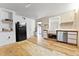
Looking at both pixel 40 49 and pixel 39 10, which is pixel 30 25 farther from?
pixel 40 49

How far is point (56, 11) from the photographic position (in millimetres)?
3137

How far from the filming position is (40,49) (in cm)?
335

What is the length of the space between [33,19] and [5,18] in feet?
2.67

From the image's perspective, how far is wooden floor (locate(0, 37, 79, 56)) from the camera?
273 centimetres

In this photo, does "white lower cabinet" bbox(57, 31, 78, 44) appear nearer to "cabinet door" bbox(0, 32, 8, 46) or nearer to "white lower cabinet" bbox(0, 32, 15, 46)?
"white lower cabinet" bbox(0, 32, 15, 46)

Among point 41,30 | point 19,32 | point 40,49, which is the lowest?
point 40,49

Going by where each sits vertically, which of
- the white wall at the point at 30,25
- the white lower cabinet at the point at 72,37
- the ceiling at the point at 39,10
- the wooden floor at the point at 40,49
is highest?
the ceiling at the point at 39,10

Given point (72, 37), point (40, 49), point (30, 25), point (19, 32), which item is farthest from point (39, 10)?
point (72, 37)

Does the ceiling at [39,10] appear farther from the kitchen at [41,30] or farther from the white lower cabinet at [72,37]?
the white lower cabinet at [72,37]

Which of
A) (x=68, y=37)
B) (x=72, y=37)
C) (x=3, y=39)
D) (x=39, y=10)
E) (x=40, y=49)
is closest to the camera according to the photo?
Answer: (x=3, y=39)

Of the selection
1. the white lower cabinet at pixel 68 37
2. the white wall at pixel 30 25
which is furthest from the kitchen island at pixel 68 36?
the white wall at pixel 30 25

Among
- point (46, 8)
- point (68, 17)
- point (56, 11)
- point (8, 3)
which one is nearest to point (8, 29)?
point (8, 3)

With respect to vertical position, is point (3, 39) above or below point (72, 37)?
above

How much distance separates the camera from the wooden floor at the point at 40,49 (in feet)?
8.95
